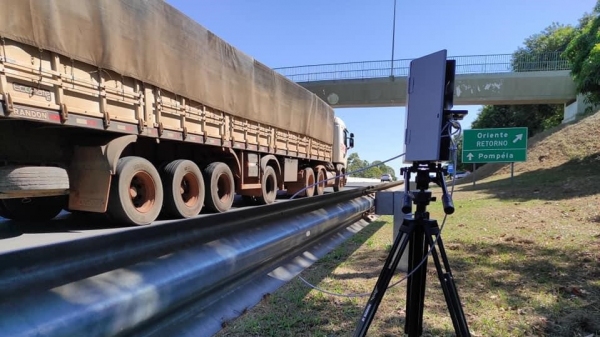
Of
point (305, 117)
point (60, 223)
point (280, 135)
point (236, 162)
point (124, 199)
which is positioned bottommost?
point (60, 223)

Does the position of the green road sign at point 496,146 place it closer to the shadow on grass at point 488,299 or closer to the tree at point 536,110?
the shadow on grass at point 488,299

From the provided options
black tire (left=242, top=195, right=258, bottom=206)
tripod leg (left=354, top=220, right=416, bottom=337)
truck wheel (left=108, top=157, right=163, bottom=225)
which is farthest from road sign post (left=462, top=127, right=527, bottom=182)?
tripod leg (left=354, top=220, right=416, bottom=337)

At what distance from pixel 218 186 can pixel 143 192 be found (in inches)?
85.1

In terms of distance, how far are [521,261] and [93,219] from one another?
6.11 metres

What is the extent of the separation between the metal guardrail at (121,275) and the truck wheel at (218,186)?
371 centimetres

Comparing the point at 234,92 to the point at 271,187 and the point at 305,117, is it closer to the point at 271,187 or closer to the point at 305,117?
the point at 271,187

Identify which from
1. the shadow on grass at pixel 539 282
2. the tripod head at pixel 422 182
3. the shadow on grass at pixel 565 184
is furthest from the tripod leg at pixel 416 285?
the shadow on grass at pixel 565 184

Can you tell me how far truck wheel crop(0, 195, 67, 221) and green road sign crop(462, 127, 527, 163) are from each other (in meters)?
16.0

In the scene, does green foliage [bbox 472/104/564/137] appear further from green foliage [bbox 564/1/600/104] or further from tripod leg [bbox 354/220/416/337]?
tripod leg [bbox 354/220/416/337]

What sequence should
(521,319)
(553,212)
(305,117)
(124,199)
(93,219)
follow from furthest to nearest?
(305,117) < (553,212) < (93,219) < (124,199) < (521,319)

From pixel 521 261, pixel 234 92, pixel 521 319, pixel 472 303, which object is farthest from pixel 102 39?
pixel 521 261

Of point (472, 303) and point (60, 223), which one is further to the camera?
point (60, 223)

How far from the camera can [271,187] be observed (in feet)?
A: 32.2

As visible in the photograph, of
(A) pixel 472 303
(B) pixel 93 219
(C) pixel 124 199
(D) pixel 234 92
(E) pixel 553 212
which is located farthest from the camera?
(E) pixel 553 212
